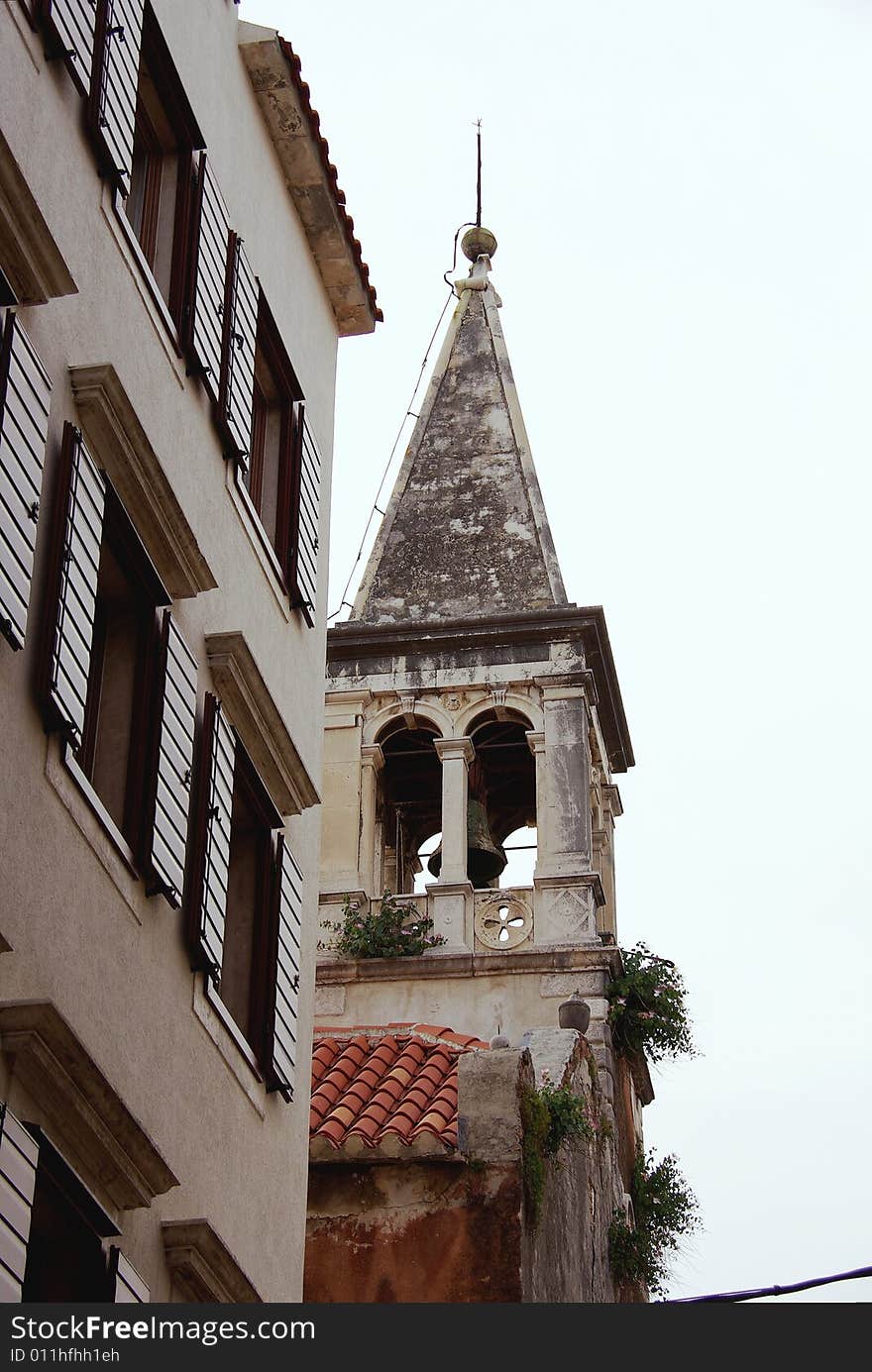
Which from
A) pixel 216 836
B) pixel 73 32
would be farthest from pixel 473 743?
pixel 73 32

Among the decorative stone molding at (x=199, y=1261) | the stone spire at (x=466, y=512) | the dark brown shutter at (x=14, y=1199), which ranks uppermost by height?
the stone spire at (x=466, y=512)

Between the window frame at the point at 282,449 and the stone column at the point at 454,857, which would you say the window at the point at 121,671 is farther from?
the stone column at the point at 454,857

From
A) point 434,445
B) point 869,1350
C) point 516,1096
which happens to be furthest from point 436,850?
point 869,1350

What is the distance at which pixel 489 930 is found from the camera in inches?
843

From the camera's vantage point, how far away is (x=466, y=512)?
2494cm

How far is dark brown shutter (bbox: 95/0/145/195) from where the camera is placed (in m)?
9.82

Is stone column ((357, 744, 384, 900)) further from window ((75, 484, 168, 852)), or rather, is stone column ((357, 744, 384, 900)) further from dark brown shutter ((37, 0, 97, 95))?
dark brown shutter ((37, 0, 97, 95))

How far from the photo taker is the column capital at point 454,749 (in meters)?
22.5

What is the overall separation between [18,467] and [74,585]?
71cm

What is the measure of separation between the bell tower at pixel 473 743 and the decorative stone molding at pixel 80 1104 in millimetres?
11953

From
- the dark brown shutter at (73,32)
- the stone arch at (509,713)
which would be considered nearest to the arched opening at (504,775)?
the stone arch at (509,713)

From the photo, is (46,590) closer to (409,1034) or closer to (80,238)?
(80,238)

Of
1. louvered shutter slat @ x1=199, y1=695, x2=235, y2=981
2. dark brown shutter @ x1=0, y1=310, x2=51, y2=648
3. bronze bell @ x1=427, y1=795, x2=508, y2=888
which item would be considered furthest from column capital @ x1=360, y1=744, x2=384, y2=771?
dark brown shutter @ x1=0, y1=310, x2=51, y2=648

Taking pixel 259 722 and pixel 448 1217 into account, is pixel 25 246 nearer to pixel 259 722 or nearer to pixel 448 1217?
pixel 259 722
